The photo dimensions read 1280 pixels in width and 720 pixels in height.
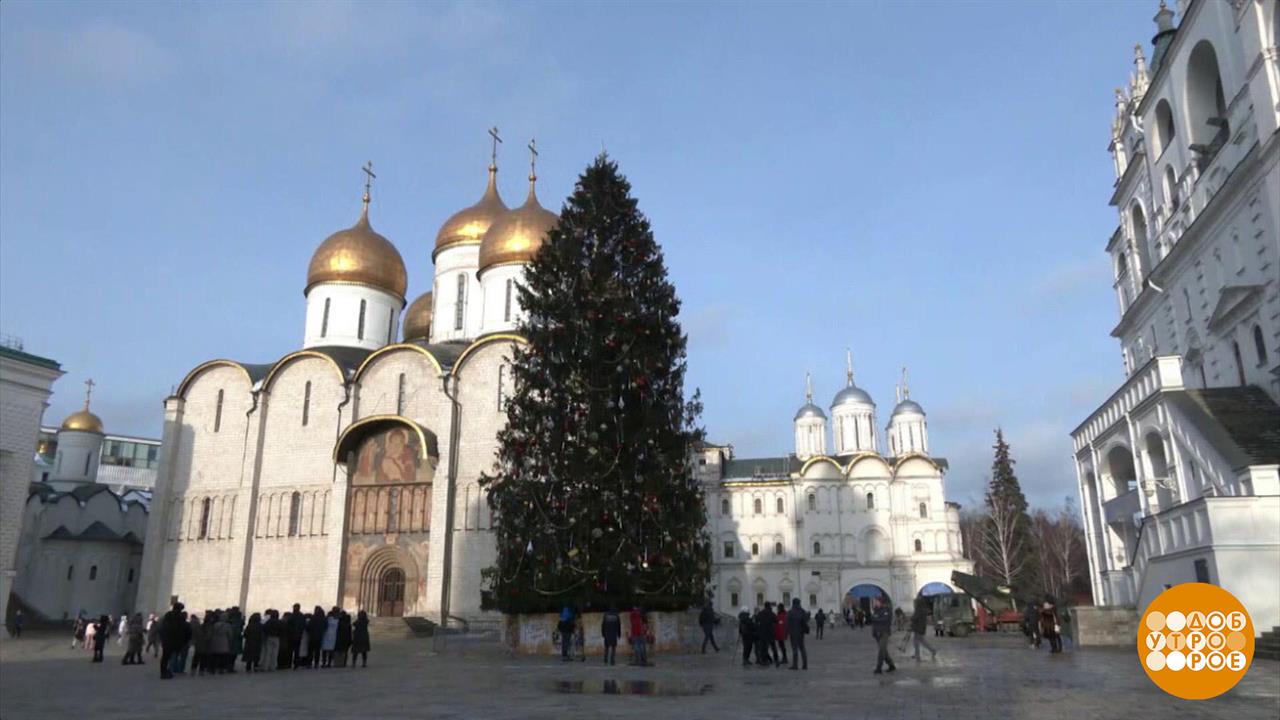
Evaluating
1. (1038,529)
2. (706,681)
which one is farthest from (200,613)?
(1038,529)

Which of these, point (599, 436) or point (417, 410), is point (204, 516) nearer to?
point (417, 410)

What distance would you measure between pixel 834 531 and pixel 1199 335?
95.6 feet

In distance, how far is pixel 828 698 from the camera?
29.4ft

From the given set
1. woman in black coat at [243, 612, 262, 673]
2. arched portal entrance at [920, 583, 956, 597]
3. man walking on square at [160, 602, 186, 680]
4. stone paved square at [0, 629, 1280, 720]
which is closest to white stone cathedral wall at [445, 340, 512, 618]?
stone paved square at [0, 629, 1280, 720]

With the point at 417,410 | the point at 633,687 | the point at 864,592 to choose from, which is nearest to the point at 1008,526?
the point at 864,592

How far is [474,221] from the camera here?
3647 centimetres

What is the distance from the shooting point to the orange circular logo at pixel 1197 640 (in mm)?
4996

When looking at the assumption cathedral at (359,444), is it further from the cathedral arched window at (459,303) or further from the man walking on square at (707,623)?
the man walking on square at (707,623)

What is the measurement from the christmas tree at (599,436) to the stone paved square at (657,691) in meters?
1.57

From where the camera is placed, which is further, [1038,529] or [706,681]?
[1038,529]

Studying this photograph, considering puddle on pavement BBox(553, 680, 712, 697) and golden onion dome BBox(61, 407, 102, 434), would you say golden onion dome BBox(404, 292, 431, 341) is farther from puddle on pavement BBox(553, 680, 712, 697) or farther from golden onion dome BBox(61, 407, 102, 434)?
puddle on pavement BBox(553, 680, 712, 697)

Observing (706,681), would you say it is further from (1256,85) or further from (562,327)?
(1256,85)

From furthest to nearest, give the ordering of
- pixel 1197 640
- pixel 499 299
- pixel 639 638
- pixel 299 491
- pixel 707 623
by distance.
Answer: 1. pixel 499 299
2. pixel 299 491
3. pixel 707 623
4. pixel 639 638
5. pixel 1197 640

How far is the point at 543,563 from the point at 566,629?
1.44 metres
